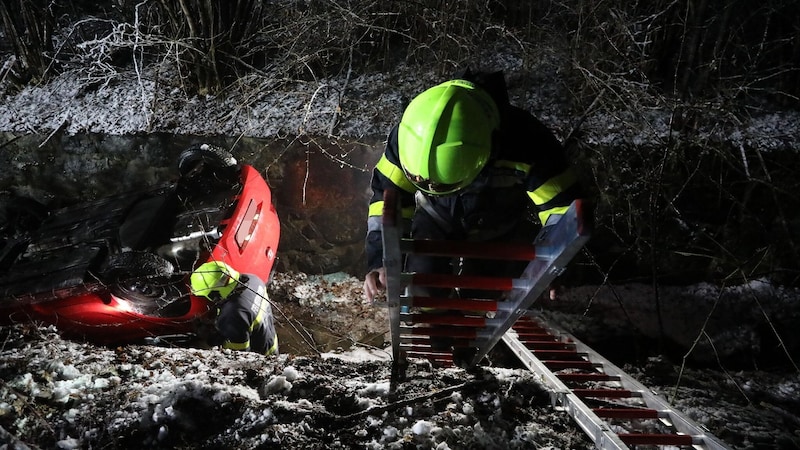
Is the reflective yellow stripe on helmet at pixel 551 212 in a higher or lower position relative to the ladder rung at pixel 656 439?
higher

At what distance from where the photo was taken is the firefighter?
2.09m

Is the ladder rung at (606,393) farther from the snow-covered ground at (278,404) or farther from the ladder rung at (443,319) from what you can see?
the ladder rung at (443,319)

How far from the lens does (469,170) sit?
213 centimetres

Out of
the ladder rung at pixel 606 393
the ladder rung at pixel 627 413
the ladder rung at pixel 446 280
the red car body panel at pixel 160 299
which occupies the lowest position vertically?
the red car body panel at pixel 160 299

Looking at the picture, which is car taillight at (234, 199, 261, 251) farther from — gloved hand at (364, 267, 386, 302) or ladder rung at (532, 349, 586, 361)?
ladder rung at (532, 349, 586, 361)

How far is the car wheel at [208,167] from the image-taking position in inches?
169

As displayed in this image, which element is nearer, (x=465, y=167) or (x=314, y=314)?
(x=465, y=167)

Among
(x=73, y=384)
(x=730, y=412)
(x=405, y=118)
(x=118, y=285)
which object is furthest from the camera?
(x=118, y=285)

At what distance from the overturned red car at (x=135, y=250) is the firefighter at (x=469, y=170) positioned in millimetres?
1698

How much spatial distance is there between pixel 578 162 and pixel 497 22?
2.48 metres

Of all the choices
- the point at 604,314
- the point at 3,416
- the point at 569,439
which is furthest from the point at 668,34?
the point at 3,416

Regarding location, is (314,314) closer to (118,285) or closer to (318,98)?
(118,285)

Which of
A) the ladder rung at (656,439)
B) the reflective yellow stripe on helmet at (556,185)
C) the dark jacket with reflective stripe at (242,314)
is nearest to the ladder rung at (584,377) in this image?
the ladder rung at (656,439)

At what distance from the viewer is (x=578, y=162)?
4.62m
